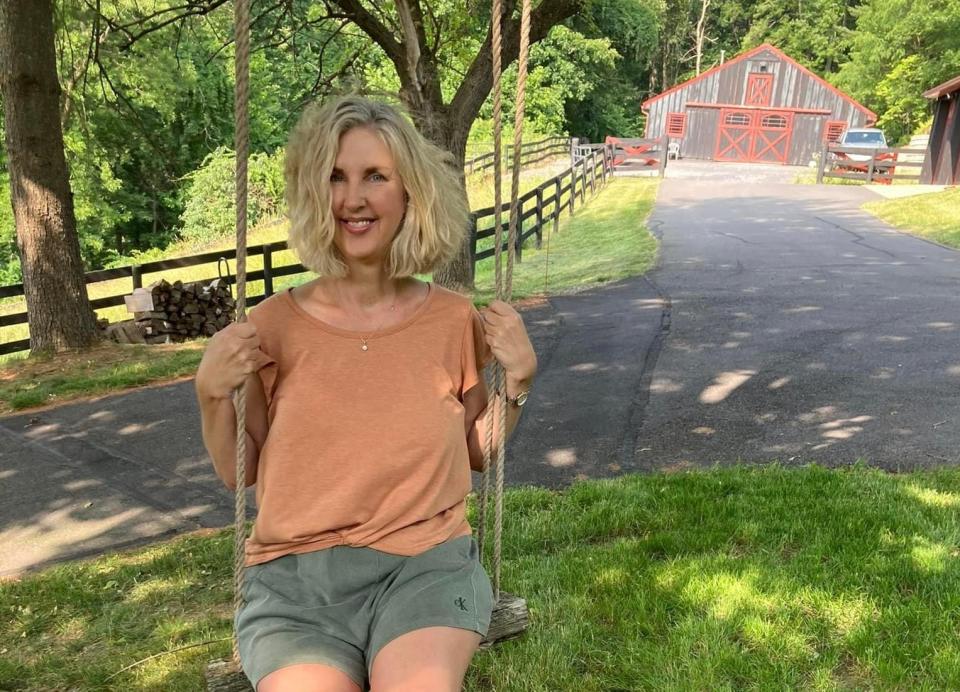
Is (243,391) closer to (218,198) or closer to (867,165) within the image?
(867,165)

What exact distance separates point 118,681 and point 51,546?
1.81 meters

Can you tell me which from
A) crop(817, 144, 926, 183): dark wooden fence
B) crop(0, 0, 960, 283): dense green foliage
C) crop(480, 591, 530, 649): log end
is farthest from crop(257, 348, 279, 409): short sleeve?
crop(817, 144, 926, 183): dark wooden fence

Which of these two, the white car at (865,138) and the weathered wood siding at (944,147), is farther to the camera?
the white car at (865,138)

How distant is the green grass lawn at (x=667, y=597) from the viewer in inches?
97.8

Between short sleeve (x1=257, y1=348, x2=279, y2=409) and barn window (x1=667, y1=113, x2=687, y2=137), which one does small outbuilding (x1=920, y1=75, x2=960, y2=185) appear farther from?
short sleeve (x1=257, y1=348, x2=279, y2=409)

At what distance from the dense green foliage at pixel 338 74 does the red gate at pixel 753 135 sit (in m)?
6.05

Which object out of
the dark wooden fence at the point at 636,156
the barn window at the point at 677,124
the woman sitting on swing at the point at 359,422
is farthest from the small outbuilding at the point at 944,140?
the woman sitting on swing at the point at 359,422

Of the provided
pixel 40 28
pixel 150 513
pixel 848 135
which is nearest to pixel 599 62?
pixel 848 135

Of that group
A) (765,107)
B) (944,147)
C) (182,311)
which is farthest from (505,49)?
(765,107)

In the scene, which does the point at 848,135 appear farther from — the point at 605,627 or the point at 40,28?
the point at 605,627

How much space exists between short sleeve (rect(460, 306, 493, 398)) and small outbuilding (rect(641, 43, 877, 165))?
37343mm

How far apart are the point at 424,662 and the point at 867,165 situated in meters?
26.1

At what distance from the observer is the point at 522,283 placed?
1155cm

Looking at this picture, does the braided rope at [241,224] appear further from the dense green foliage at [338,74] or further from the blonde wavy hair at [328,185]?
the dense green foliage at [338,74]
